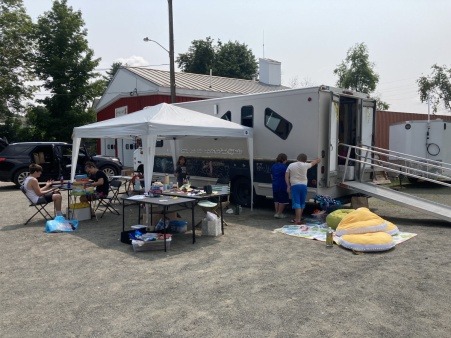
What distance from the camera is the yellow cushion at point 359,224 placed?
6352mm

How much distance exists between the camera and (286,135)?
28.6ft

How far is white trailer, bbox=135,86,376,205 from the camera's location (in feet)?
27.0

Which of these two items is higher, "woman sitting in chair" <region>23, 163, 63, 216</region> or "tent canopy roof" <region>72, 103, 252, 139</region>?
"tent canopy roof" <region>72, 103, 252, 139</region>

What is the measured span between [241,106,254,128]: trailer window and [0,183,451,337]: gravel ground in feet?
10.7

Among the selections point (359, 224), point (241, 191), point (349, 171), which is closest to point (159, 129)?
point (241, 191)

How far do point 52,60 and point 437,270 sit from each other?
2423 cm

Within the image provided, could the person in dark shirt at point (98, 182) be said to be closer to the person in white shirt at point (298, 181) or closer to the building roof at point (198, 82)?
the person in white shirt at point (298, 181)

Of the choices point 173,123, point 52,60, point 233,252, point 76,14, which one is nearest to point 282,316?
point 233,252

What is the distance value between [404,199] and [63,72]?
71.5 ft

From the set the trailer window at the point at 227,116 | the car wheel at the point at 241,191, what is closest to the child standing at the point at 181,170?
the car wheel at the point at 241,191

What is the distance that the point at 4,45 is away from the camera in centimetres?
2561

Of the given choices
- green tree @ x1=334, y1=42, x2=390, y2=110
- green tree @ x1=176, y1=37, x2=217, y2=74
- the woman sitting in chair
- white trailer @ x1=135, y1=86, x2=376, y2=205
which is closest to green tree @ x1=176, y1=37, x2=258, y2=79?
green tree @ x1=176, y1=37, x2=217, y2=74

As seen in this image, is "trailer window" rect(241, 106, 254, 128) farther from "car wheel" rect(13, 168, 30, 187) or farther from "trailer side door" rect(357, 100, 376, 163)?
"car wheel" rect(13, 168, 30, 187)

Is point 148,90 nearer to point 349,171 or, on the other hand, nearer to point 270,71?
point 270,71
